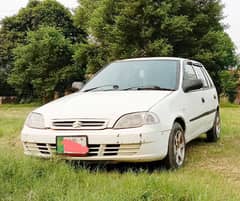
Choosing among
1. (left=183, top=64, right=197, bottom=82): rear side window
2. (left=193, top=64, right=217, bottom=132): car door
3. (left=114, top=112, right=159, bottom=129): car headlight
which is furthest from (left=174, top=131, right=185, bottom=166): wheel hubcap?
(left=193, top=64, right=217, bottom=132): car door

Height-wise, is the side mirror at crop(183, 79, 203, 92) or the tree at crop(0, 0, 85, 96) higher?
the tree at crop(0, 0, 85, 96)

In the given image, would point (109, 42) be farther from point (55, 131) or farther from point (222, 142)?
point (55, 131)

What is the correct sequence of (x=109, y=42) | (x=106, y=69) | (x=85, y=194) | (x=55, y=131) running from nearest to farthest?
1. (x=85, y=194)
2. (x=55, y=131)
3. (x=106, y=69)
4. (x=109, y=42)

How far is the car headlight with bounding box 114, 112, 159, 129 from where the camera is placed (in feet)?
12.8

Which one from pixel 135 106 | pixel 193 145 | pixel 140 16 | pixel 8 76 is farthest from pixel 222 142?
pixel 8 76

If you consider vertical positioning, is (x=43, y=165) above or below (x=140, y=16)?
below

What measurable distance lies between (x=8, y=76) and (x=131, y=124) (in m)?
26.2

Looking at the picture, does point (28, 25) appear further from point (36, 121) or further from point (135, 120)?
point (135, 120)

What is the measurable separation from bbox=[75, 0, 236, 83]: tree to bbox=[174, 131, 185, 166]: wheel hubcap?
15.9 metres

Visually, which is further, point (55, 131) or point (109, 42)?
point (109, 42)

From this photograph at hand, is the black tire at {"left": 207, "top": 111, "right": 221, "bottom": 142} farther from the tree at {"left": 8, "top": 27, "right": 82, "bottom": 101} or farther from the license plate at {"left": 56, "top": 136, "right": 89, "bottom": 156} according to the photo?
the tree at {"left": 8, "top": 27, "right": 82, "bottom": 101}

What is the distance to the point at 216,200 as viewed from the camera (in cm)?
302

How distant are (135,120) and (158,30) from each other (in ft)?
59.1

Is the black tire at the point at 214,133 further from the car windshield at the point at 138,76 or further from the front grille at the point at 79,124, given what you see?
the front grille at the point at 79,124
